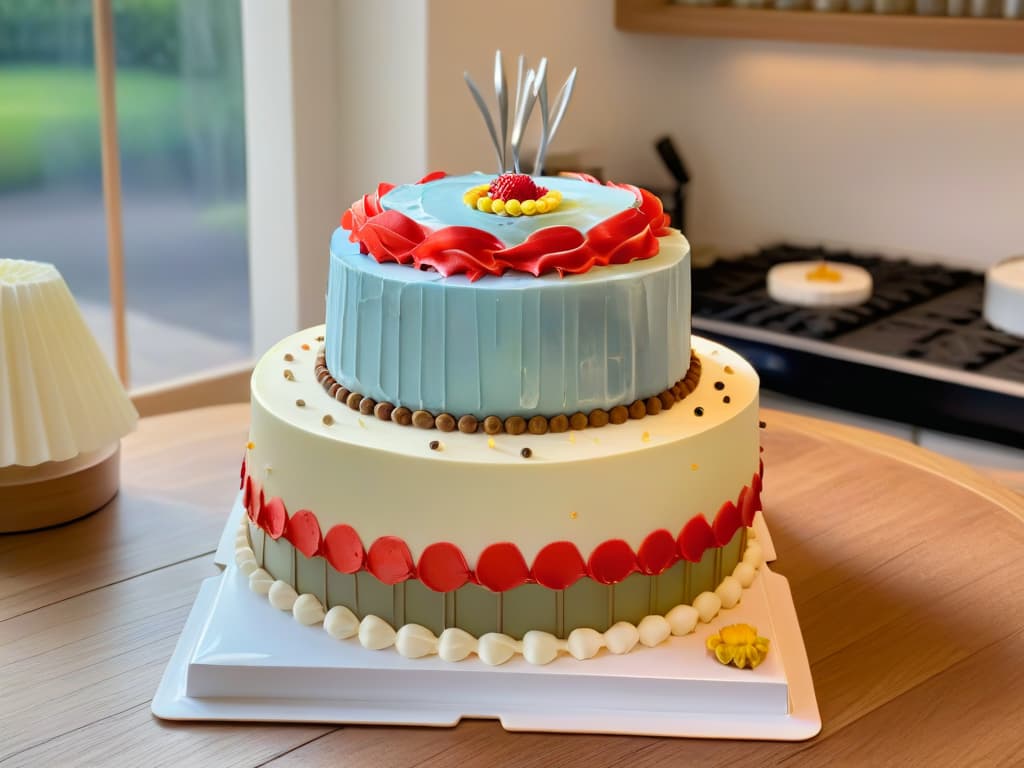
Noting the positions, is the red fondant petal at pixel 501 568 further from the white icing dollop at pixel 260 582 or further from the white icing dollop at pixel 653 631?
the white icing dollop at pixel 260 582

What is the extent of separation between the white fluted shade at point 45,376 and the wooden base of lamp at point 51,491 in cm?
4

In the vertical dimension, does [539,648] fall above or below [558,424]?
below

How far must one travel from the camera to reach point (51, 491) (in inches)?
60.9

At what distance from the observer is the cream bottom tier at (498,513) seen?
1196 millimetres

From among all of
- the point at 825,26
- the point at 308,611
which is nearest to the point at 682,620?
the point at 308,611

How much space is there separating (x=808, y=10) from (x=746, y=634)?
161 centimetres

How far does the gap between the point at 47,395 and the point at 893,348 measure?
1.37m

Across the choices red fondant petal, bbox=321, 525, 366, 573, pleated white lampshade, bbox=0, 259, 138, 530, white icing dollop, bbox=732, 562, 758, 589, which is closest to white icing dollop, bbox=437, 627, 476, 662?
red fondant petal, bbox=321, 525, 366, 573

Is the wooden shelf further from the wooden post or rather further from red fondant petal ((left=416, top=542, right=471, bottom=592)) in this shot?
→ red fondant petal ((left=416, top=542, right=471, bottom=592))

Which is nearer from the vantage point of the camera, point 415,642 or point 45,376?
point 415,642

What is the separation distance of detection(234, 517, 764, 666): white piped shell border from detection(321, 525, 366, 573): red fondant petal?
51mm

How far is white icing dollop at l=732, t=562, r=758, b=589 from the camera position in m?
1.37

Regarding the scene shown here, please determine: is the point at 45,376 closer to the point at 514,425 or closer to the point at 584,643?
the point at 514,425

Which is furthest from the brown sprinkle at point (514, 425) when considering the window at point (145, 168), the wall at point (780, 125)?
the window at point (145, 168)
